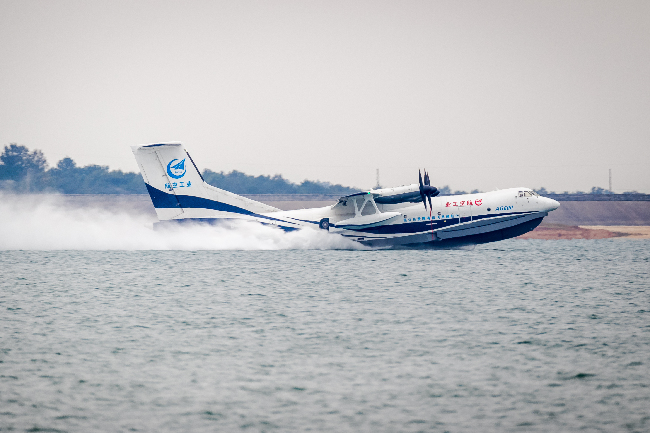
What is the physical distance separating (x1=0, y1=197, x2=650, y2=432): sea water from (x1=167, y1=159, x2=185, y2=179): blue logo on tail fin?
26.1ft

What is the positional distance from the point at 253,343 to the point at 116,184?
138 m

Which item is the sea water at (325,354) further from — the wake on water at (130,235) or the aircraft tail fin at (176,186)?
the wake on water at (130,235)

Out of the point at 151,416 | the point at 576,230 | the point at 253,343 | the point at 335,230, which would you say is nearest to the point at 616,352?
the point at 253,343

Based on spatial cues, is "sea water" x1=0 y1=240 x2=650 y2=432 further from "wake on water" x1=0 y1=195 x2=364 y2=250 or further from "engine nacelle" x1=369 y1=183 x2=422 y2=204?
"wake on water" x1=0 y1=195 x2=364 y2=250

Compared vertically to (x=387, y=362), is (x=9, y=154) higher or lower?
higher

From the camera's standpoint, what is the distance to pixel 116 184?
14600 cm

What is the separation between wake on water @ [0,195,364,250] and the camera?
130 feet

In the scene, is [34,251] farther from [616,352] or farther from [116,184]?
[116,184]

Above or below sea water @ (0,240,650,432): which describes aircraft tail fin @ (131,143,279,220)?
above

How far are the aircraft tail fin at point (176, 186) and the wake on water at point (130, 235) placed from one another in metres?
0.95

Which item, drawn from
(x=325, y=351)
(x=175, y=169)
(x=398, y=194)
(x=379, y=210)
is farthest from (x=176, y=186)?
(x=325, y=351)

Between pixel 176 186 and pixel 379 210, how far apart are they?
467 inches

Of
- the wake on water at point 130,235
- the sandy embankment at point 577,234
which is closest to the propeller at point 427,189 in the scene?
the wake on water at point 130,235

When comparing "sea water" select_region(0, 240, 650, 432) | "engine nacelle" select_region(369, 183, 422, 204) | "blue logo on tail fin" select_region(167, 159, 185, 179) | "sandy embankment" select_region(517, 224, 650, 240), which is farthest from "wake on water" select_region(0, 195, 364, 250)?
"sandy embankment" select_region(517, 224, 650, 240)
